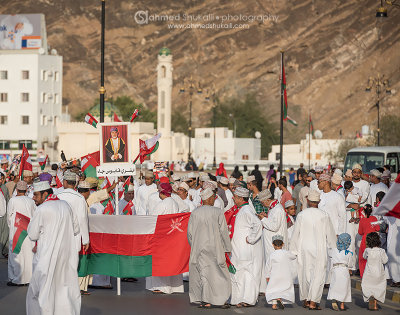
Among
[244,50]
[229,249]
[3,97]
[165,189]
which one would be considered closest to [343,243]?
[229,249]

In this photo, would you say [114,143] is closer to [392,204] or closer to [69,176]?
[69,176]

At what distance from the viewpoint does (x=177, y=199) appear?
556 inches

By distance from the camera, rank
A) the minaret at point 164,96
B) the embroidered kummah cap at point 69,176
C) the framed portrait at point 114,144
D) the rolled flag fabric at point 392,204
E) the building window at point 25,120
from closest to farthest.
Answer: the rolled flag fabric at point 392,204, the embroidered kummah cap at point 69,176, the framed portrait at point 114,144, the minaret at point 164,96, the building window at point 25,120

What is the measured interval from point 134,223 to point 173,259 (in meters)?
0.80

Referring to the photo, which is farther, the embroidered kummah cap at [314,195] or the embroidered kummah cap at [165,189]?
the embroidered kummah cap at [165,189]

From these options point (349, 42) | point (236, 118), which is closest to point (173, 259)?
point (236, 118)

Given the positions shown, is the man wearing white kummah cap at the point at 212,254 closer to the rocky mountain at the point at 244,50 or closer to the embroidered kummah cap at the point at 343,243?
the embroidered kummah cap at the point at 343,243

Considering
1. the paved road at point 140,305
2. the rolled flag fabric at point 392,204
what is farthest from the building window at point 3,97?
the rolled flag fabric at point 392,204

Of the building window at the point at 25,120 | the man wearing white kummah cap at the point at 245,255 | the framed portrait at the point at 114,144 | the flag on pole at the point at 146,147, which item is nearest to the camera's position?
the man wearing white kummah cap at the point at 245,255

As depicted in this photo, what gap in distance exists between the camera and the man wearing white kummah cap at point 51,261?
916 cm

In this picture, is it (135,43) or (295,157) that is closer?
(295,157)

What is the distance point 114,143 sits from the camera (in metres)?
13.1

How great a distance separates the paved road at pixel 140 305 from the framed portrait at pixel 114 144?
2.03 metres

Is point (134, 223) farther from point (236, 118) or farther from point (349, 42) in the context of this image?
point (349, 42)
